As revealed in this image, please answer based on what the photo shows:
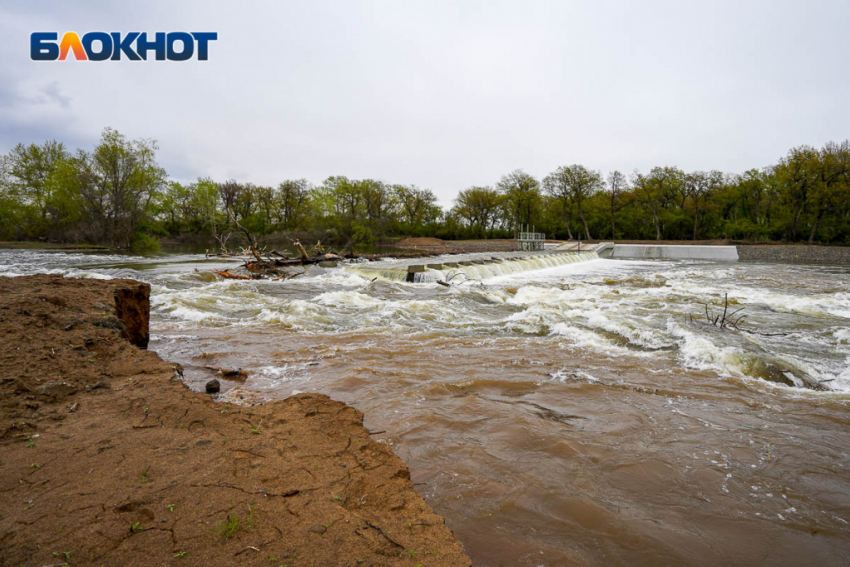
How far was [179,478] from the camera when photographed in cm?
214

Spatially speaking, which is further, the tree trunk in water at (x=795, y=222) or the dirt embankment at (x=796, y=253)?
the tree trunk in water at (x=795, y=222)

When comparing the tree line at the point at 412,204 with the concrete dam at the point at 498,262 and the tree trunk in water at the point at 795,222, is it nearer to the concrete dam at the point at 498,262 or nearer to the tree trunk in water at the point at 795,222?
the tree trunk in water at the point at 795,222

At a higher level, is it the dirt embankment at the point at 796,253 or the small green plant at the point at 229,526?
the dirt embankment at the point at 796,253

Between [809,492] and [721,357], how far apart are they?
10.9ft

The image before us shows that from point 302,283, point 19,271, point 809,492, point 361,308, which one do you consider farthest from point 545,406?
point 19,271

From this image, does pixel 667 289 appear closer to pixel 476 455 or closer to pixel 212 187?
pixel 476 455

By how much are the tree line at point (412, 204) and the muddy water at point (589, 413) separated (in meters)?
16.9

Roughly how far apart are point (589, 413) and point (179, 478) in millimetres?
3606

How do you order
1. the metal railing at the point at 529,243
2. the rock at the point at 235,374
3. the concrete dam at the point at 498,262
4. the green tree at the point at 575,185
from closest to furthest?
the rock at the point at 235,374, the concrete dam at the point at 498,262, the metal railing at the point at 529,243, the green tree at the point at 575,185

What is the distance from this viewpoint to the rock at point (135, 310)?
5.52m

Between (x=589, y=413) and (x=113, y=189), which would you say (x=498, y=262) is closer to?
(x=589, y=413)

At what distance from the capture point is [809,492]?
2.77 metres

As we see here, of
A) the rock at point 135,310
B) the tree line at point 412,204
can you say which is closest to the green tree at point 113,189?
the tree line at point 412,204

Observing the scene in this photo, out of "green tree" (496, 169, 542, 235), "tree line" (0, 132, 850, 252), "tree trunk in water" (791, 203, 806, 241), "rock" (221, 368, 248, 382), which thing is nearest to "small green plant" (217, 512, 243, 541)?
"rock" (221, 368, 248, 382)
